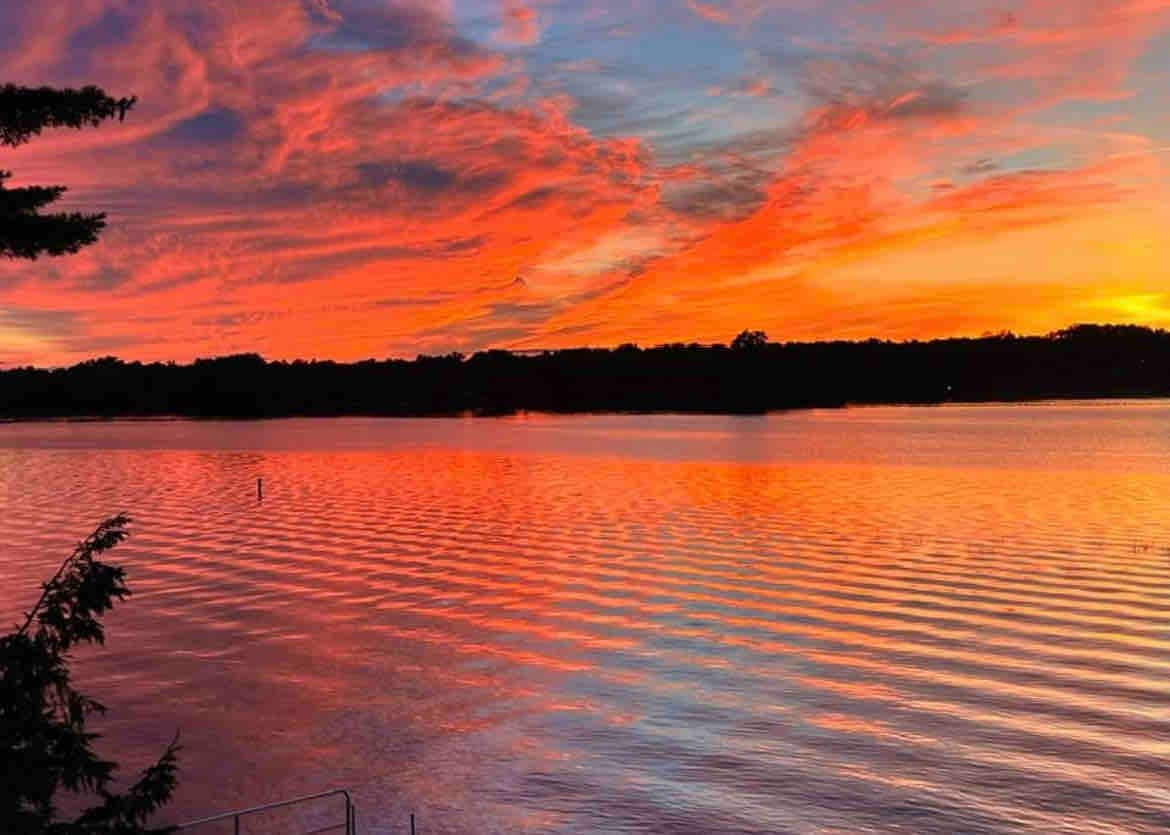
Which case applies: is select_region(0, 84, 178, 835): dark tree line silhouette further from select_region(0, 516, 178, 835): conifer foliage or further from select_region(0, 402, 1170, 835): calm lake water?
select_region(0, 402, 1170, 835): calm lake water

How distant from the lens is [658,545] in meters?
41.7

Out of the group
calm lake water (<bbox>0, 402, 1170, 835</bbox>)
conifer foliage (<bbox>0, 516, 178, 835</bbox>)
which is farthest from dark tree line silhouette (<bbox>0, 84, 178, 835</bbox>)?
calm lake water (<bbox>0, 402, 1170, 835</bbox>)

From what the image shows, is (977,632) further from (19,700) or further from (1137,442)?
(1137,442)

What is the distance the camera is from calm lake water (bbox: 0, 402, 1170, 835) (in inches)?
666

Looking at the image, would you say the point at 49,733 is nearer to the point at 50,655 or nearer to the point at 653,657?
the point at 50,655

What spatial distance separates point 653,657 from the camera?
2494 cm

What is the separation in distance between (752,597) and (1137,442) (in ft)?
299

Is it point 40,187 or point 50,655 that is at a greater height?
point 40,187

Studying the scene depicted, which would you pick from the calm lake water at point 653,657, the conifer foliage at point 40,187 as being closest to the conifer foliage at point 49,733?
the conifer foliage at point 40,187

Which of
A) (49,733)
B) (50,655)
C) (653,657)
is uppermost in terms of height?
(50,655)

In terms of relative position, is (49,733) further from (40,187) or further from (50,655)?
(40,187)

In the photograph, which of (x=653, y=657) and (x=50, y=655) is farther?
(x=653, y=657)

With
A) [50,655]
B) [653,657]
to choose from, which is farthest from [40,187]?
[653,657]

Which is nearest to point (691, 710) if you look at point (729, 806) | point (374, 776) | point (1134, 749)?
point (729, 806)
